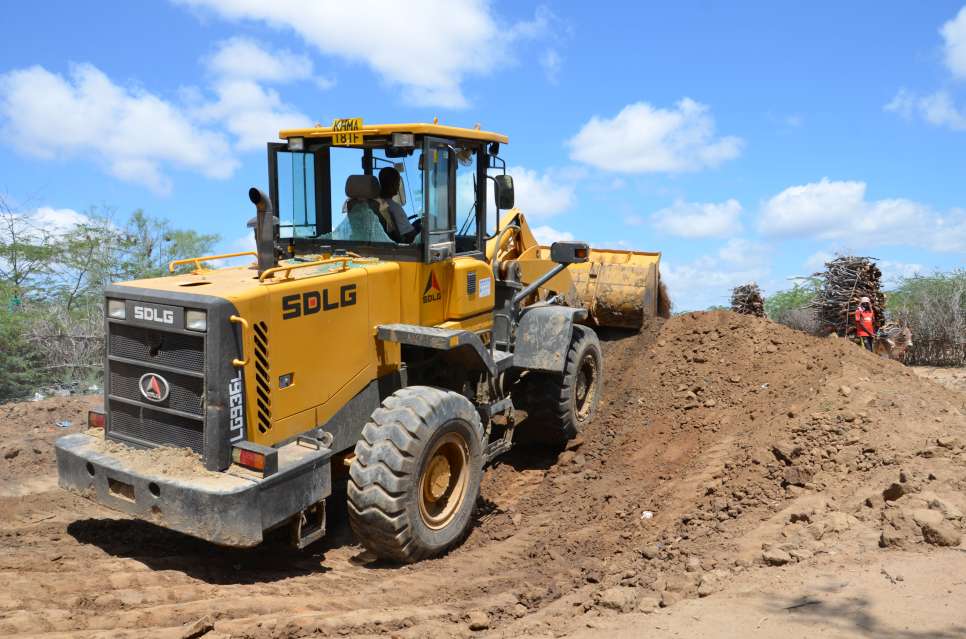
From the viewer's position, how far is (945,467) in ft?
18.5

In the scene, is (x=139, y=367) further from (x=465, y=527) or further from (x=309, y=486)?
(x=465, y=527)

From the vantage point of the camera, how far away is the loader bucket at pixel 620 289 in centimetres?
1039

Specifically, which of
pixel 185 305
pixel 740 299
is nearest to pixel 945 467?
pixel 185 305

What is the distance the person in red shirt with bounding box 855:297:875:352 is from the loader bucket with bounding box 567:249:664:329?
4.83 m

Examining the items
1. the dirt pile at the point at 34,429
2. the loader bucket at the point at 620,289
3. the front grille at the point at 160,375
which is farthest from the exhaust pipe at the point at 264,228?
the loader bucket at the point at 620,289

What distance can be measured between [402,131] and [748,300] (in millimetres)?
10975

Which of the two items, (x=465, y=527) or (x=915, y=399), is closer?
(x=465, y=527)

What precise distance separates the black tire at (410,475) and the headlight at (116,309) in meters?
1.78

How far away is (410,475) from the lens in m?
5.02

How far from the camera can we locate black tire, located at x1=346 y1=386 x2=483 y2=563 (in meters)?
4.98

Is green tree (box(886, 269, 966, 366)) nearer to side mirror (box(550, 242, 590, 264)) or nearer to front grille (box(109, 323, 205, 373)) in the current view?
side mirror (box(550, 242, 590, 264))

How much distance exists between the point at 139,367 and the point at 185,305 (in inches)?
28.0

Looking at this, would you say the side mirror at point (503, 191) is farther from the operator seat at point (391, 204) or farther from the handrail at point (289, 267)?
the handrail at point (289, 267)

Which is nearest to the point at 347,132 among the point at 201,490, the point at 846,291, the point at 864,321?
the point at 201,490
